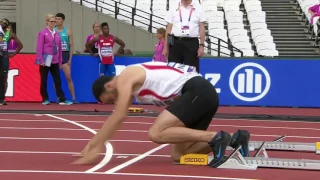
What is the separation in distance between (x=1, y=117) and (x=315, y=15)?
38.1 feet

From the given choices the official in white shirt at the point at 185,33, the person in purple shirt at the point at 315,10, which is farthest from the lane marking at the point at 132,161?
the person in purple shirt at the point at 315,10

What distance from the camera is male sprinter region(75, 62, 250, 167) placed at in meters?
6.68

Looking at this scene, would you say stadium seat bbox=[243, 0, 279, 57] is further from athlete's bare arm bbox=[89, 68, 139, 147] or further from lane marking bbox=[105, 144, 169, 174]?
athlete's bare arm bbox=[89, 68, 139, 147]

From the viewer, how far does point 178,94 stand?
7.07 metres

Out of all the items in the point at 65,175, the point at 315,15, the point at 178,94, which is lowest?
the point at 65,175

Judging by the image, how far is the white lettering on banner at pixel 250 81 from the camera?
598 inches

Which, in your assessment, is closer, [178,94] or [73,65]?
[178,94]

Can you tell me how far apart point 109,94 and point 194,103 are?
2.92ft

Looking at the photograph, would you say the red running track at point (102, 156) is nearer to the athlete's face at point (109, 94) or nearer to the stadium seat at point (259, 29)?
the athlete's face at point (109, 94)

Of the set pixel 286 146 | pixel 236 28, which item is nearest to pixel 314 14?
pixel 236 28

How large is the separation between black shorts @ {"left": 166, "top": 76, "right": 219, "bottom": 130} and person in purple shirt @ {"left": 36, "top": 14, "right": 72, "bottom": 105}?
8.31m

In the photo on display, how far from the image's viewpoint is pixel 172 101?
23.4 ft

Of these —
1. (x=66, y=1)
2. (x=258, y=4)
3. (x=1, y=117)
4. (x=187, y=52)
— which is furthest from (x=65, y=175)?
(x=258, y=4)

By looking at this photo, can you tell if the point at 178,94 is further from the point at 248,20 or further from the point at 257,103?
the point at 248,20
